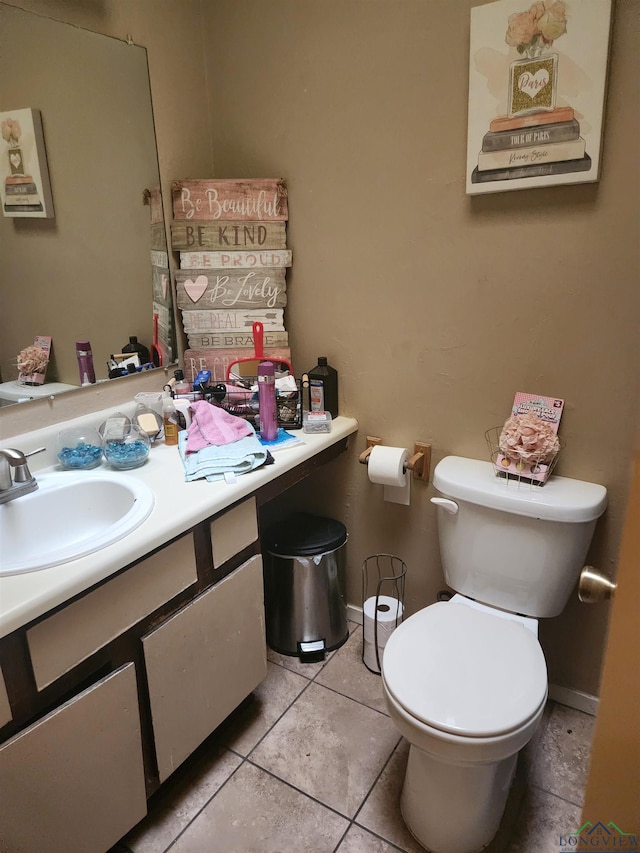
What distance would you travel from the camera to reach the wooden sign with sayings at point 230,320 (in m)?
1.80

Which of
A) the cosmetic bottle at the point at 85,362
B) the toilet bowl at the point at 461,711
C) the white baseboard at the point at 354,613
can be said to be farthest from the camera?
the white baseboard at the point at 354,613

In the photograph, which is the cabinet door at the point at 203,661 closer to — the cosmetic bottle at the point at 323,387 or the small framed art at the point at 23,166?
the cosmetic bottle at the point at 323,387

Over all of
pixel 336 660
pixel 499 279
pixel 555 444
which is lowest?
pixel 336 660

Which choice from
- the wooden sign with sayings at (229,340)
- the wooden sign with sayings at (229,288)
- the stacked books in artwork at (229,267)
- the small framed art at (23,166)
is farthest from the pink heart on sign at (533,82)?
the small framed art at (23,166)

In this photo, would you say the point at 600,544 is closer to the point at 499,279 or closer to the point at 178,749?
the point at 499,279

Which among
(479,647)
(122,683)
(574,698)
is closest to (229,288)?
(122,683)

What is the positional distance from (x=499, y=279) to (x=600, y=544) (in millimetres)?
803

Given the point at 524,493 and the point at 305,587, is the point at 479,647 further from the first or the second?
the point at 305,587

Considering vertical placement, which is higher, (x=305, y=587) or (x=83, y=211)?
(x=83, y=211)

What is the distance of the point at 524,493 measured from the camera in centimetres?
139

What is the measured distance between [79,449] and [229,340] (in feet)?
2.15

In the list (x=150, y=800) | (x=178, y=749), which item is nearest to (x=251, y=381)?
(x=178, y=749)

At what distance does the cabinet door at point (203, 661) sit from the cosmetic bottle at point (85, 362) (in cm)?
74

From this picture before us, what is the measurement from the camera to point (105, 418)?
1.57 metres
